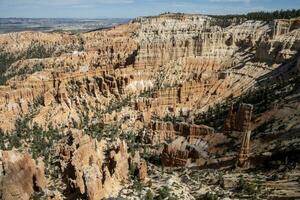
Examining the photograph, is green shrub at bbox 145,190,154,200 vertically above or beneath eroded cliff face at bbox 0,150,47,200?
above

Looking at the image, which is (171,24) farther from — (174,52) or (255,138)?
(255,138)

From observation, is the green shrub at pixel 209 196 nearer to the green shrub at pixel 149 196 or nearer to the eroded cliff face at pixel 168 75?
the green shrub at pixel 149 196

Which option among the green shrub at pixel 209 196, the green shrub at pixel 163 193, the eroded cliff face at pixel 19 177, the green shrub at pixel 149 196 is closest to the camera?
the green shrub at pixel 149 196

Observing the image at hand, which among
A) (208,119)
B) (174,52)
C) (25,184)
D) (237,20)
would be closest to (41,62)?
(174,52)

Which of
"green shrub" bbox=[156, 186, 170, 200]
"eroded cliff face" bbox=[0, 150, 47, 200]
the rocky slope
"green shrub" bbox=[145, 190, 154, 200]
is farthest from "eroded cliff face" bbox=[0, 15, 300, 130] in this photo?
"green shrub" bbox=[145, 190, 154, 200]

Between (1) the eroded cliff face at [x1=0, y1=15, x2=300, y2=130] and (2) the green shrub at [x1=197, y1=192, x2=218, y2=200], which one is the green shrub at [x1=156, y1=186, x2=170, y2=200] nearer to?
(2) the green shrub at [x1=197, y1=192, x2=218, y2=200]

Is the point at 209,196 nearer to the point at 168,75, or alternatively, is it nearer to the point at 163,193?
the point at 163,193

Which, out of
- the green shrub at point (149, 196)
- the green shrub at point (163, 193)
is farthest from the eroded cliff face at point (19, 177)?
the green shrub at point (163, 193)

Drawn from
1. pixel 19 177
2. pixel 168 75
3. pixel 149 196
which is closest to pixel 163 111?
pixel 168 75

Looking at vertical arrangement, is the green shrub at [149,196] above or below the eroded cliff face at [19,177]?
above

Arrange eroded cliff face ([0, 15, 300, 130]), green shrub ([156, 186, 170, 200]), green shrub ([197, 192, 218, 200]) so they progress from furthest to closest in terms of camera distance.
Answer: eroded cliff face ([0, 15, 300, 130]) < green shrub ([156, 186, 170, 200]) < green shrub ([197, 192, 218, 200])

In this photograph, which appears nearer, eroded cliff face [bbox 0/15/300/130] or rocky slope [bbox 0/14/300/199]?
rocky slope [bbox 0/14/300/199]
